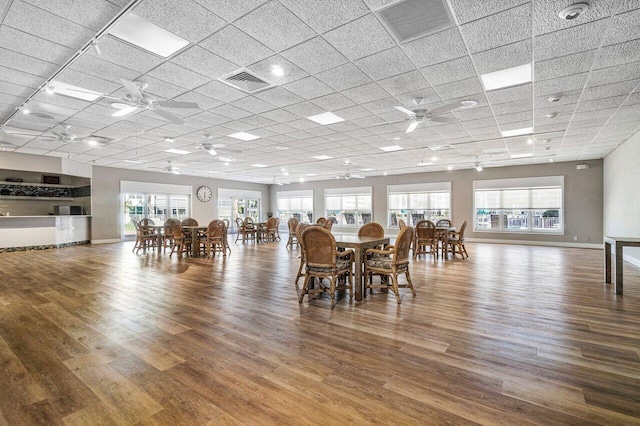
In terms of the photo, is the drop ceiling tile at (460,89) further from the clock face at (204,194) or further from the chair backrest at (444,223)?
the clock face at (204,194)

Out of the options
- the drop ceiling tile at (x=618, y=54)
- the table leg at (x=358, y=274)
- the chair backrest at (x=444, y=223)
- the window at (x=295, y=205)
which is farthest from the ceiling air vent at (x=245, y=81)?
the window at (x=295, y=205)

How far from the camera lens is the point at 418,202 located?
1305cm

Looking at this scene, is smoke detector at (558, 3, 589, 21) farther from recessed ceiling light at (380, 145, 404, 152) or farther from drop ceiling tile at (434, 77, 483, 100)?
recessed ceiling light at (380, 145, 404, 152)

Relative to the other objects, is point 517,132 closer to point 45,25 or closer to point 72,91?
point 45,25

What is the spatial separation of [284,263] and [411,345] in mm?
4351

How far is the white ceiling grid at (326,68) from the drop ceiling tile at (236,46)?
2 centimetres

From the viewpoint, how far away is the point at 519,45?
10.3 feet

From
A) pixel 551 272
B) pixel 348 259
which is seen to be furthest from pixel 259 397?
pixel 551 272

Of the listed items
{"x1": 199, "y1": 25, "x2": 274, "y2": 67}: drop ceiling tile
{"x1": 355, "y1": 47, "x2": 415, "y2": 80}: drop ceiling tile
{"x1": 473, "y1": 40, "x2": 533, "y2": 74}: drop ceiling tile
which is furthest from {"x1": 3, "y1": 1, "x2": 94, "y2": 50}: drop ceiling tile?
{"x1": 473, "y1": 40, "x2": 533, "y2": 74}: drop ceiling tile

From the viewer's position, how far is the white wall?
20.5ft

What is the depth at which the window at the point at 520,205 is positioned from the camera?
406 inches

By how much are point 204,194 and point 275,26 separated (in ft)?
41.2

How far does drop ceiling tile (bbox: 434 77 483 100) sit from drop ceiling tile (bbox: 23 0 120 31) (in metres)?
3.78

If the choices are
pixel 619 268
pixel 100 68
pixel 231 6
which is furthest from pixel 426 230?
pixel 100 68
